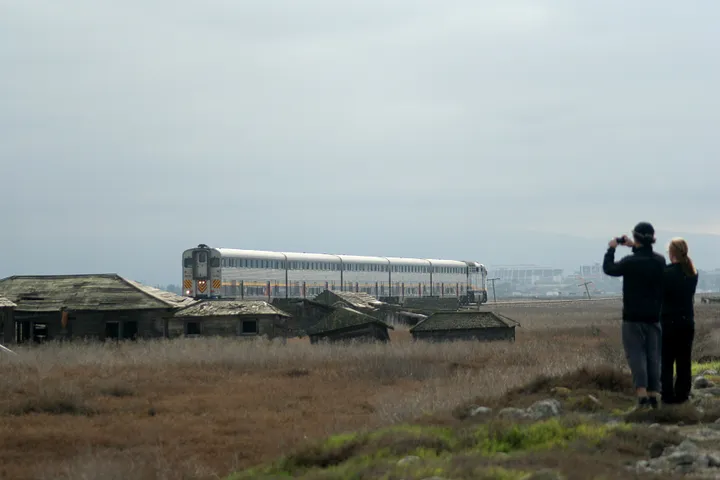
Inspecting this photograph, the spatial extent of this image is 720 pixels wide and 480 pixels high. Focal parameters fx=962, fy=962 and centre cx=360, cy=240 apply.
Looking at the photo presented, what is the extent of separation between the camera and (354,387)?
70.6 feet

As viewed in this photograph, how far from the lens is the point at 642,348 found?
9.10m

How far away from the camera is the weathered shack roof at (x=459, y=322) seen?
107 feet

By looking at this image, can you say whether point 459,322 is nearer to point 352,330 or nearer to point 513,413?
point 352,330

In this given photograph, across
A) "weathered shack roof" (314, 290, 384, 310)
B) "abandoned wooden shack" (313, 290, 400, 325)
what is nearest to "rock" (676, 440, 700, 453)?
"abandoned wooden shack" (313, 290, 400, 325)

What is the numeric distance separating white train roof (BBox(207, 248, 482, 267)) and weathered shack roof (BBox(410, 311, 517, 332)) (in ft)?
59.8

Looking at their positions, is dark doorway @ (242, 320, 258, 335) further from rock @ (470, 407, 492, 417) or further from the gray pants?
the gray pants

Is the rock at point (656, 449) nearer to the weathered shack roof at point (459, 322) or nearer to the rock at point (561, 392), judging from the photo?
the rock at point (561, 392)

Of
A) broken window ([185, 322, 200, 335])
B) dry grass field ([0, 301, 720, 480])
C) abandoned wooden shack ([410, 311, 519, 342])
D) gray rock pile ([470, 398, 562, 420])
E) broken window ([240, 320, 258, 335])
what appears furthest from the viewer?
broken window ([240, 320, 258, 335])

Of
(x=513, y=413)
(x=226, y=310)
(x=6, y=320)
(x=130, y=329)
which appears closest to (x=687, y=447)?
(x=513, y=413)

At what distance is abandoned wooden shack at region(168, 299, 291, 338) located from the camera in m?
34.9

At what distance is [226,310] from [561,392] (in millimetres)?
24453

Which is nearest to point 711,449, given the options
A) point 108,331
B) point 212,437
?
point 212,437

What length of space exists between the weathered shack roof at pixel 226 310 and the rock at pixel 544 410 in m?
25.1

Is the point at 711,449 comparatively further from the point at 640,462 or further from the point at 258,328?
the point at 258,328
